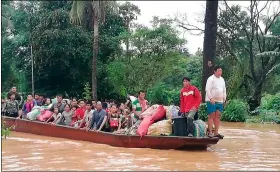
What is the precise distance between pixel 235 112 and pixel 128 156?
10803 mm

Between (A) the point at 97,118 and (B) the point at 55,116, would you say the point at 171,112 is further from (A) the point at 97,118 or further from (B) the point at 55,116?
(B) the point at 55,116

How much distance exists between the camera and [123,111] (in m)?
11.9

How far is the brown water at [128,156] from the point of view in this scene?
810 centimetres

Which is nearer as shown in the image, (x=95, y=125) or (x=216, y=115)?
(x=216, y=115)

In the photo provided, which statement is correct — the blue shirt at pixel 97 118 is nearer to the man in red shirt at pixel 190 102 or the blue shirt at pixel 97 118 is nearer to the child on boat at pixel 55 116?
the child on boat at pixel 55 116

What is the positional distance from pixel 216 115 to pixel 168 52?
16898 mm

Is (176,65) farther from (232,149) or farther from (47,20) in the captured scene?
(232,149)

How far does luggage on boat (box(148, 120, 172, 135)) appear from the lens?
10109mm

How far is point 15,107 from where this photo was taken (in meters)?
15.2

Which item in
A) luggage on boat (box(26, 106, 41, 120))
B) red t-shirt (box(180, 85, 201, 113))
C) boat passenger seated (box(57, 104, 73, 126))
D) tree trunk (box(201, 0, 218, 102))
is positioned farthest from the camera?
tree trunk (box(201, 0, 218, 102))

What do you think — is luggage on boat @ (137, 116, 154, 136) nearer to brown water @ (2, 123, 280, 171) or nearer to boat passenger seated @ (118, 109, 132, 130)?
brown water @ (2, 123, 280, 171)

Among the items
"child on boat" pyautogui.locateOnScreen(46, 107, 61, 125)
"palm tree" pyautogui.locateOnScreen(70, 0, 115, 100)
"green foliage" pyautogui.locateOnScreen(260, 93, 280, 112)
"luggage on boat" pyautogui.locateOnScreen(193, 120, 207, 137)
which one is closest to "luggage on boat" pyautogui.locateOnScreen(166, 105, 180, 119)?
"luggage on boat" pyautogui.locateOnScreen(193, 120, 207, 137)

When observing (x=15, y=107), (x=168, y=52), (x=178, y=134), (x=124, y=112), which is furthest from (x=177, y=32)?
(x=178, y=134)

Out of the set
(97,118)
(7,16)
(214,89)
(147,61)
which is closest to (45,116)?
(97,118)
